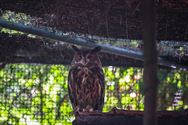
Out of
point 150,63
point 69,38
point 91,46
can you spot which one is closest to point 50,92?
point 91,46

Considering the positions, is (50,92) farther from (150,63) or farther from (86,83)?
(150,63)

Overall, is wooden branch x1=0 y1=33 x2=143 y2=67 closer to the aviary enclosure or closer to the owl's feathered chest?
the aviary enclosure

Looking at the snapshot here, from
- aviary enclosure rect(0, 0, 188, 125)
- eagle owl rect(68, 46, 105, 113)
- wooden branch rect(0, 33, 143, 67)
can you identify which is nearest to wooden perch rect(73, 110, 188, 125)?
aviary enclosure rect(0, 0, 188, 125)

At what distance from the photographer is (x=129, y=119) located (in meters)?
2.53

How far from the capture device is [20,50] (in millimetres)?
3715

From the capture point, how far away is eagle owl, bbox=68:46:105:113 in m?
4.09

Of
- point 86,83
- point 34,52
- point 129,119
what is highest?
point 34,52

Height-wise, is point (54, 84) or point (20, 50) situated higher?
point (20, 50)

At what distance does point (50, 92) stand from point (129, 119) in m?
2.07

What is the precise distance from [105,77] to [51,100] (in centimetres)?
56

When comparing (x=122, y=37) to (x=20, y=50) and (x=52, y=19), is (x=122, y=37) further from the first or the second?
(x=20, y=50)

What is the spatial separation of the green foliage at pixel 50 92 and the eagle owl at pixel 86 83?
178mm

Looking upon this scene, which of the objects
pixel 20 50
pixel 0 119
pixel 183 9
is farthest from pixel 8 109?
pixel 183 9

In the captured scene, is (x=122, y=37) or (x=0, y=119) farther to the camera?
(x=0, y=119)
